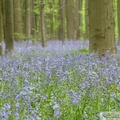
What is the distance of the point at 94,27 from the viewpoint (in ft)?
23.8

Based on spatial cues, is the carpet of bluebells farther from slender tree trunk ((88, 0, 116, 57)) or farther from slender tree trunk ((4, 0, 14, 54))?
slender tree trunk ((4, 0, 14, 54))

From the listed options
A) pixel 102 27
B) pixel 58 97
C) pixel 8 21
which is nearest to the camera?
pixel 58 97

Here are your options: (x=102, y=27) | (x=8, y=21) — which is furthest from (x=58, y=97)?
(x=8, y=21)

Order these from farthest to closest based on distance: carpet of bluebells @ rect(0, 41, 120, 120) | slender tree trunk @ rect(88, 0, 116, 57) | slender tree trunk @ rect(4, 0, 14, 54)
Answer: slender tree trunk @ rect(4, 0, 14, 54)
slender tree trunk @ rect(88, 0, 116, 57)
carpet of bluebells @ rect(0, 41, 120, 120)

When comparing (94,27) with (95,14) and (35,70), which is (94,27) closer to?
(95,14)

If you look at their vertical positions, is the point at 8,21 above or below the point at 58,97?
above

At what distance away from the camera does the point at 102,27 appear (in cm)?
713

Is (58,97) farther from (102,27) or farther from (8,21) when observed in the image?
(8,21)

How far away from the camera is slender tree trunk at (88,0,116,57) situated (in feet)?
23.4

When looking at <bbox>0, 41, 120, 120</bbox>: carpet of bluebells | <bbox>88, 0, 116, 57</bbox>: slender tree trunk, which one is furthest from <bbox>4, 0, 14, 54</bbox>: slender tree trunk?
<bbox>0, 41, 120, 120</bbox>: carpet of bluebells

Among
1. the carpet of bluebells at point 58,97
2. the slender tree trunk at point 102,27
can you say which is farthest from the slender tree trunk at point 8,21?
the carpet of bluebells at point 58,97

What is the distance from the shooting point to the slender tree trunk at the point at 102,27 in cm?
714

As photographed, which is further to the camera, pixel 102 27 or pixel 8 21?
pixel 8 21

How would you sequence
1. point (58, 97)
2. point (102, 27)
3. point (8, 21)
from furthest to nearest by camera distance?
point (8, 21) < point (102, 27) < point (58, 97)
